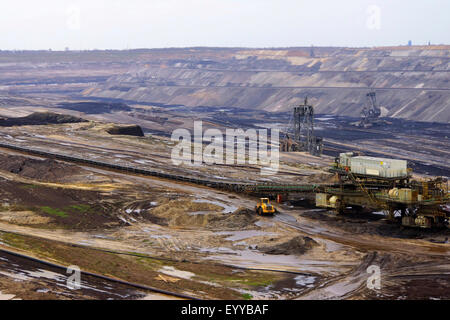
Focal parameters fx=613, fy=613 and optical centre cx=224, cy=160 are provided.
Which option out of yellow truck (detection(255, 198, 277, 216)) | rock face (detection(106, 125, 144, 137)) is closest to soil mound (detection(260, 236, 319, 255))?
yellow truck (detection(255, 198, 277, 216))

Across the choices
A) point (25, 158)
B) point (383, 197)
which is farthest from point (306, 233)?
point (25, 158)

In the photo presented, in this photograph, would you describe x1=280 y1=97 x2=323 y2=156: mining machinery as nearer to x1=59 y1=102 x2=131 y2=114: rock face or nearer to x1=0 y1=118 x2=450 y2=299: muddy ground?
x1=0 y1=118 x2=450 y2=299: muddy ground

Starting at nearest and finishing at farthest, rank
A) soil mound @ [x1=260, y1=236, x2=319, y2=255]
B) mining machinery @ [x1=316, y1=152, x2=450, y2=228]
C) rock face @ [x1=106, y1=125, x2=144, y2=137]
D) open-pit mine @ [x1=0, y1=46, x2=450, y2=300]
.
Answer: open-pit mine @ [x1=0, y1=46, x2=450, y2=300], soil mound @ [x1=260, y1=236, x2=319, y2=255], mining machinery @ [x1=316, y1=152, x2=450, y2=228], rock face @ [x1=106, y1=125, x2=144, y2=137]

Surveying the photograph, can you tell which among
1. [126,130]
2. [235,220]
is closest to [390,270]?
[235,220]
